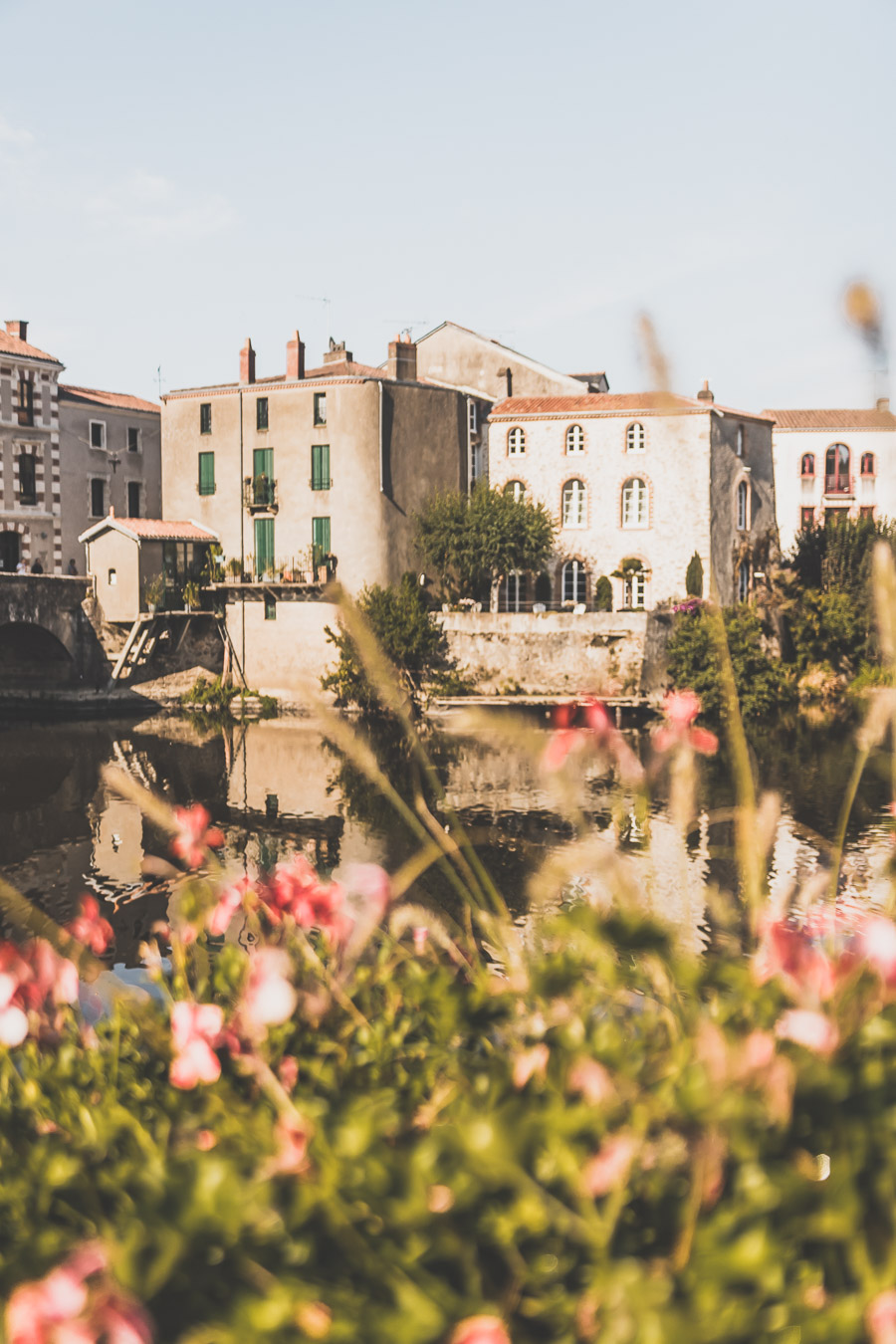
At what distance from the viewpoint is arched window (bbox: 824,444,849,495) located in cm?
5212

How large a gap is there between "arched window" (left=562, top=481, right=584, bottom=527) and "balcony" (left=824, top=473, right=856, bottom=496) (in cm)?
1648

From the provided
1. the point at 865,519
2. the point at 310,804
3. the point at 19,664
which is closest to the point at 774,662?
the point at 865,519

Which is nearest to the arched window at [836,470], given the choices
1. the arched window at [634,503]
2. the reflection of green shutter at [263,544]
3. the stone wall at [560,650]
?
the arched window at [634,503]

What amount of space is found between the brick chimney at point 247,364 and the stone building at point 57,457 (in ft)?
21.8

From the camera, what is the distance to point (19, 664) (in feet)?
130

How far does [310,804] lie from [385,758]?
186 inches

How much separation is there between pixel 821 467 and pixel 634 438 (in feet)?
50.7

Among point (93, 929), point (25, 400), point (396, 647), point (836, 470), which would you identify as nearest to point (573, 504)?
point (396, 647)

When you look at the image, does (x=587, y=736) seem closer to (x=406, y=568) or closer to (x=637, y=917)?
(x=637, y=917)

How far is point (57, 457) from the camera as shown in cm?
4275

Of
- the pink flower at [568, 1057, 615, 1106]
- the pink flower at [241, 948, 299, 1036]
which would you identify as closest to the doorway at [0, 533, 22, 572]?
the pink flower at [241, 948, 299, 1036]

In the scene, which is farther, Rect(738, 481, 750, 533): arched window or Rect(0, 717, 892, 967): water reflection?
Rect(738, 481, 750, 533): arched window

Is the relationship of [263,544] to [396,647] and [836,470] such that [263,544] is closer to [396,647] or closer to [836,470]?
[396,647]

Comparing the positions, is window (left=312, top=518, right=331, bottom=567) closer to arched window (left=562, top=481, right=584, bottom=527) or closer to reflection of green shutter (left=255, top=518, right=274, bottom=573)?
reflection of green shutter (left=255, top=518, right=274, bottom=573)
